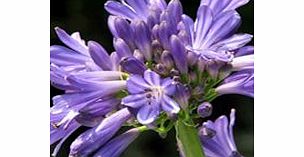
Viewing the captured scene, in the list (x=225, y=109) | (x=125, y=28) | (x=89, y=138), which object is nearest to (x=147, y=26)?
(x=125, y=28)

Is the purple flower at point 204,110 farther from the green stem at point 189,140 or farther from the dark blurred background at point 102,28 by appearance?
the dark blurred background at point 102,28

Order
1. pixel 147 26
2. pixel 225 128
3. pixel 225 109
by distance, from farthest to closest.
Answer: pixel 225 109
pixel 225 128
pixel 147 26

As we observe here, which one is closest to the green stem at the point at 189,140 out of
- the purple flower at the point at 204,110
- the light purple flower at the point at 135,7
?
the purple flower at the point at 204,110

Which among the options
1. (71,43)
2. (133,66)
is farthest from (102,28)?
(133,66)
